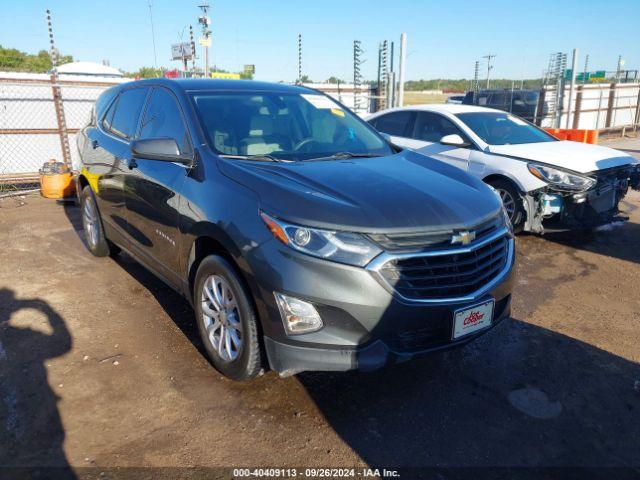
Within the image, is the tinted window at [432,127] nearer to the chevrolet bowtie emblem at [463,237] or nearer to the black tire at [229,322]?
the chevrolet bowtie emblem at [463,237]

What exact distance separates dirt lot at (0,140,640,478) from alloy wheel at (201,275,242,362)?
0.82 feet

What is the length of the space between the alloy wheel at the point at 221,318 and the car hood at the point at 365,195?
25.1 inches

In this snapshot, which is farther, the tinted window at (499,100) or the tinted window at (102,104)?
the tinted window at (499,100)

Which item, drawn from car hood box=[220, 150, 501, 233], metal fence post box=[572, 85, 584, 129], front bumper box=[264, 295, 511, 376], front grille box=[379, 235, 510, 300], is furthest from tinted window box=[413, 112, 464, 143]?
metal fence post box=[572, 85, 584, 129]

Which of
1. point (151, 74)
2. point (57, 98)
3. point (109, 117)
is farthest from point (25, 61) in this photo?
point (109, 117)

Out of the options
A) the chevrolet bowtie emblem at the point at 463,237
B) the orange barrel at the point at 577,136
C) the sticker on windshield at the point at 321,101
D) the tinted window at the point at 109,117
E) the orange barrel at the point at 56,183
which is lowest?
the orange barrel at the point at 56,183

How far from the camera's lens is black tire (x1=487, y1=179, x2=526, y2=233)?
5.93 metres

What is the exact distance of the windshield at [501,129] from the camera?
261 inches

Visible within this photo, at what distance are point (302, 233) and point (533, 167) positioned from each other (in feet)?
13.8

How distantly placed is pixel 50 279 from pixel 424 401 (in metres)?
3.87

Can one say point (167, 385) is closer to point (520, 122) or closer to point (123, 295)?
point (123, 295)

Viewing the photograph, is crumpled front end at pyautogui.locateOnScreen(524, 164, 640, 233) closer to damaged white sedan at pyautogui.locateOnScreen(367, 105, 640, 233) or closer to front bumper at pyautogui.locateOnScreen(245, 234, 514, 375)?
damaged white sedan at pyautogui.locateOnScreen(367, 105, 640, 233)

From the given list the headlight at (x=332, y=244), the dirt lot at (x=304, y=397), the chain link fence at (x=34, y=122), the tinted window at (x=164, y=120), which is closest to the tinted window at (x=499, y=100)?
the chain link fence at (x=34, y=122)

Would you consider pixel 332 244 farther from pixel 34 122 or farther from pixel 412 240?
pixel 34 122
